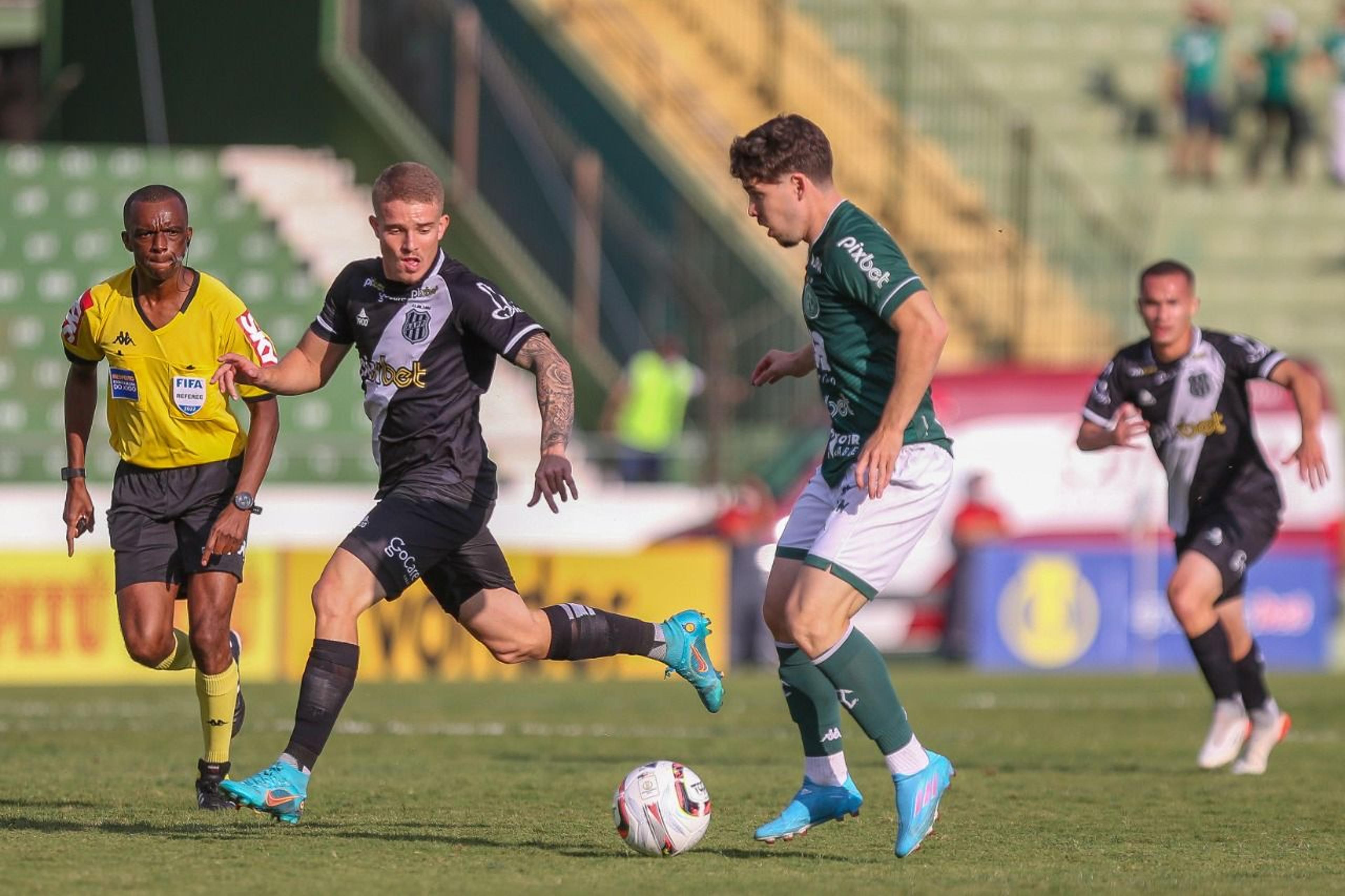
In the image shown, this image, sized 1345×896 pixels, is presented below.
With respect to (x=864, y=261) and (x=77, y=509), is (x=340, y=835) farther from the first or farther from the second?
(x=864, y=261)

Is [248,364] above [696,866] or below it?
above

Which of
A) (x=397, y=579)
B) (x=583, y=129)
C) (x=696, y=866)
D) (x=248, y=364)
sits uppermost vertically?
(x=583, y=129)

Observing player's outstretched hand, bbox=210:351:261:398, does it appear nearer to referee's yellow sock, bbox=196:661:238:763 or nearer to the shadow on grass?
referee's yellow sock, bbox=196:661:238:763

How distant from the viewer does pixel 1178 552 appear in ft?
33.9

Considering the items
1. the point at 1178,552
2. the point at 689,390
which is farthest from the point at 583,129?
the point at 1178,552

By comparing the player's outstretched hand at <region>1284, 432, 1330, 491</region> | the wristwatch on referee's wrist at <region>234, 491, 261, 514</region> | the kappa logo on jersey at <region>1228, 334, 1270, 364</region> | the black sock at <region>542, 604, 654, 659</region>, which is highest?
the kappa logo on jersey at <region>1228, 334, 1270, 364</region>

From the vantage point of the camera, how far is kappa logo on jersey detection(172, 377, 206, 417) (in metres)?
7.98

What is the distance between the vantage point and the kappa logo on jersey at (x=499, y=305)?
7.51 m

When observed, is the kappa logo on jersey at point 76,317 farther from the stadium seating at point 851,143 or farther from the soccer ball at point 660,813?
the stadium seating at point 851,143

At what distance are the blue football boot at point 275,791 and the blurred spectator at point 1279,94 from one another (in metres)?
21.2

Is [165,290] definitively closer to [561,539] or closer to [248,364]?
[248,364]

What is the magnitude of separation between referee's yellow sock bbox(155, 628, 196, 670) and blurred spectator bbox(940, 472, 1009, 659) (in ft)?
34.4

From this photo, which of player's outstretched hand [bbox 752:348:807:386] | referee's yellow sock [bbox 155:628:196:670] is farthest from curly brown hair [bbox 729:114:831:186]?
referee's yellow sock [bbox 155:628:196:670]

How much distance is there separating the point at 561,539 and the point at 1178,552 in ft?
33.1
